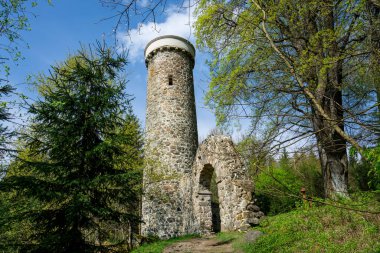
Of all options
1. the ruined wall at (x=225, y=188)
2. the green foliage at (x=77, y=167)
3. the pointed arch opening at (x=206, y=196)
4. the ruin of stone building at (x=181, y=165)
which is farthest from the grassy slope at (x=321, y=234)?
the pointed arch opening at (x=206, y=196)

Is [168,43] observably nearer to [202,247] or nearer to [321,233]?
[202,247]

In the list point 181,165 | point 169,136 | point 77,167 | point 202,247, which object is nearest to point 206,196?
point 181,165

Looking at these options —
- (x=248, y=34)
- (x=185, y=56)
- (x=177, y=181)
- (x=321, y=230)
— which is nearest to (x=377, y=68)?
(x=248, y=34)

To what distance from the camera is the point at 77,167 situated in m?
7.10

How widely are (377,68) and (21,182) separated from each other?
23.8 ft

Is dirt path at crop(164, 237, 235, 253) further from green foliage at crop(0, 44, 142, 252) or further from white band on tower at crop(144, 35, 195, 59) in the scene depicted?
white band on tower at crop(144, 35, 195, 59)

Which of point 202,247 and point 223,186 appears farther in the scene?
point 223,186

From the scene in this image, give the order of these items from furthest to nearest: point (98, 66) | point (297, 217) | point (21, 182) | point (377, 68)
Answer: point (98, 66) < point (297, 217) < point (21, 182) < point (377, 68)

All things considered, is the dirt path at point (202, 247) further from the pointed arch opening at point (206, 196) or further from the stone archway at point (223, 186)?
the pointed arch opening at point (206, 196)

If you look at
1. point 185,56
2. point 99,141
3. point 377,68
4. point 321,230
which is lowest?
point 321,230

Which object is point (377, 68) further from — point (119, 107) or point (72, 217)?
point (72, 217)

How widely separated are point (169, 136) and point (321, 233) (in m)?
8.68

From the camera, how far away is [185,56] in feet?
51.7

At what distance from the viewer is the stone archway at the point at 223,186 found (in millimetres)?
8609
